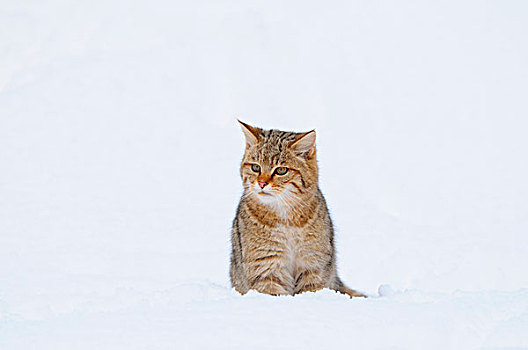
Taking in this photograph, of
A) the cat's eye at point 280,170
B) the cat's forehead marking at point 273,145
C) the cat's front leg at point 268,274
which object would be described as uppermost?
the cat's forehead marking at point 273,145

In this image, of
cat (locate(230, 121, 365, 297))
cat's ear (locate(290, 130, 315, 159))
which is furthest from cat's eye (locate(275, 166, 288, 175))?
cat's ear (locate(290, 130, 315, 159))

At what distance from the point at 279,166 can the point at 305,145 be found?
0.26 meters

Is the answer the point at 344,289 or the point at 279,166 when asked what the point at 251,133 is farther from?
the point at 344,289

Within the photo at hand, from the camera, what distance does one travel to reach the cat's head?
14.8ft

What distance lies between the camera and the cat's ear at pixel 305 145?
4609 millimetres

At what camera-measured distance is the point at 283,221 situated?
15.0ft

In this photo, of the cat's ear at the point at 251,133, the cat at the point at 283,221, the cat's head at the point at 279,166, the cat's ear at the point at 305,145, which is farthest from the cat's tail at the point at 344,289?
the cat's ear at the point at 251,133

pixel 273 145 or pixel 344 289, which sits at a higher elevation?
pixel 273 145

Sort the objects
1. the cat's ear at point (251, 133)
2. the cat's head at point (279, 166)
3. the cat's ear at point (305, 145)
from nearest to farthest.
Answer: the cat's head at point (279, 166) < the cat's ear at point (305, 145) < the cat's ear at point (251, 133)

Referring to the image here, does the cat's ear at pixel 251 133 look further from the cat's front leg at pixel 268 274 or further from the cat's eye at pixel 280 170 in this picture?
the cat's front leg at pixel 268 274

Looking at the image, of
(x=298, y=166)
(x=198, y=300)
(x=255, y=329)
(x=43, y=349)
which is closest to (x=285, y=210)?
(x=298, y=166)

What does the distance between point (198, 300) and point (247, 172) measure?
102cm

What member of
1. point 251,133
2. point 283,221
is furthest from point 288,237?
point 251,133

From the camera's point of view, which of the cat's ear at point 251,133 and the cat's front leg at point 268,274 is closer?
the cat's front leg at point 268,274
